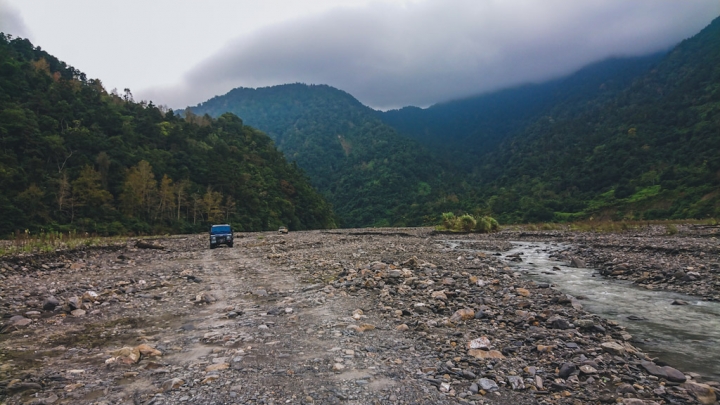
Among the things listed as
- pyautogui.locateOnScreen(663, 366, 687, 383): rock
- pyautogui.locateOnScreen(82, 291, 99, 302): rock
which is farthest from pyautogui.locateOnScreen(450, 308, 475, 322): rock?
pyautogui.locateOnScreen(82, 291, 99, 302): rock

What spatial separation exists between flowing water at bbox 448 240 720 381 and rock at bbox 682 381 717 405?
1.08m

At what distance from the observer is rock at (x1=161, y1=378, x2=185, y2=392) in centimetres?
521

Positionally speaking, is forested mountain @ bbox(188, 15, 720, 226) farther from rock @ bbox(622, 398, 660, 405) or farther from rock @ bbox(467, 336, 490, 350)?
rock @ bbox(622, 398, 660, 405)

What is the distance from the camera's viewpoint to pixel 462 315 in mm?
8242

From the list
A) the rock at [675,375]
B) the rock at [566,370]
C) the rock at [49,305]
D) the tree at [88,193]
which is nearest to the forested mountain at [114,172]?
the tree at [88,193]

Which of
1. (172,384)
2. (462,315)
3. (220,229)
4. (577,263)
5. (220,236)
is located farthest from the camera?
(220,229)

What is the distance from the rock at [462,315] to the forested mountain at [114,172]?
56.0m

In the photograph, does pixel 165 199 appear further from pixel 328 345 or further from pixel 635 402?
pixel 635 402

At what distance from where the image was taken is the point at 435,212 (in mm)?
123125

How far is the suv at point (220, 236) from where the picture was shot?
31.7 metres

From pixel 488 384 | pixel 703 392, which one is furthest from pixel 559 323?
pixel 488 384

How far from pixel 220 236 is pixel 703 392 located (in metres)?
32.0

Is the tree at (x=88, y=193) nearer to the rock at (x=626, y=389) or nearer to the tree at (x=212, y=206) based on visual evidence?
the tree at (x=212, y=206)

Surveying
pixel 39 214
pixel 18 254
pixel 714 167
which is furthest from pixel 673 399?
pixel 714 167
